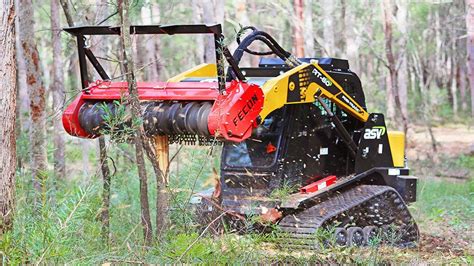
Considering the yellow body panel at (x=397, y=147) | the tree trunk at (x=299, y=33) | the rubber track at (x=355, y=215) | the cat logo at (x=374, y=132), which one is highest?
the tree trunk at (x=299, y=33)

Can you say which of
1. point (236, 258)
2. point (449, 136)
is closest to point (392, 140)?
point (236, 258)

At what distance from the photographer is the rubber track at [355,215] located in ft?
31.0

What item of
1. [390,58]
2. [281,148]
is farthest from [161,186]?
[390,58]

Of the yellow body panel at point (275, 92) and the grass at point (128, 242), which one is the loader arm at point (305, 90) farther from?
the grass at point (128, 242)

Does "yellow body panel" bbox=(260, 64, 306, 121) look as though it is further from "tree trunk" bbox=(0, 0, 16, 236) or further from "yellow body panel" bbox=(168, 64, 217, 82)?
"tree trunk" bbox=(0, 0, 16, 236)

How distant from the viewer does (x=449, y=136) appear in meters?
33.6

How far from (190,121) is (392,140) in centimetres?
368

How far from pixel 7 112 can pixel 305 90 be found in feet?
13.3

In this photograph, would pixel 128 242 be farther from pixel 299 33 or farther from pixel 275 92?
pixel 299 33

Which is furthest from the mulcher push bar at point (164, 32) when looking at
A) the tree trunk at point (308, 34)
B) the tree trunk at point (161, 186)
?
the tree trunk at point (308, 34)

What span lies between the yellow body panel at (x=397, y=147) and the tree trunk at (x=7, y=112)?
5.88 meters

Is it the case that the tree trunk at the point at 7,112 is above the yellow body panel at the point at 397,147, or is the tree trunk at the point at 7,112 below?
above

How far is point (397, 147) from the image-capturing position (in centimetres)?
1118

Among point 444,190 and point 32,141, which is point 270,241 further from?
point 444,190
